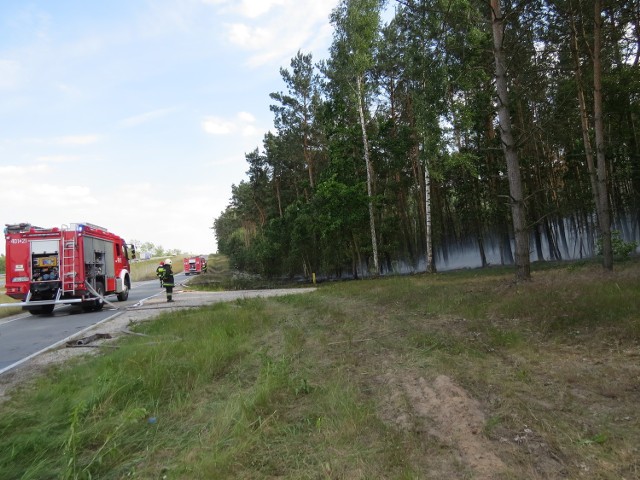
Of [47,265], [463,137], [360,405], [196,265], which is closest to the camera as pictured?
[360,405]

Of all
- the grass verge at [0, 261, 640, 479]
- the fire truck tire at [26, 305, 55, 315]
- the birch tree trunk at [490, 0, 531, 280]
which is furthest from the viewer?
the fire truck tire at [26, 305, 55, 315]

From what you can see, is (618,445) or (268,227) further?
(268,227)

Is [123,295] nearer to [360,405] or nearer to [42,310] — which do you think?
[42,310]

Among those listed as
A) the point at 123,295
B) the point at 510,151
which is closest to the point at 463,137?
the point at 510,151

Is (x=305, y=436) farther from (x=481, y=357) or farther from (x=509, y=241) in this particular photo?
(x=509, y=241)

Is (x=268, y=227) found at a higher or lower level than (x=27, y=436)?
higher

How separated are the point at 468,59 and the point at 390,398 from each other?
12067 millimetres

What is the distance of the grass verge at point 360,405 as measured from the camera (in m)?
3.43

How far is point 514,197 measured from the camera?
11.5 meters

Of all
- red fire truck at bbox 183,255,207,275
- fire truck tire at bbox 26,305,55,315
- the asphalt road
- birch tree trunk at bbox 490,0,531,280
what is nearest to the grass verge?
the asphalt road

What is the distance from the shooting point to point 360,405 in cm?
453

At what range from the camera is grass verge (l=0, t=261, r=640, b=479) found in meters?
3.43

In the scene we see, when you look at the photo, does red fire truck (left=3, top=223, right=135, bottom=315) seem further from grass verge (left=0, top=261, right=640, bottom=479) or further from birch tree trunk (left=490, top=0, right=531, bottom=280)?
birch tree trunk (left=490, top=0, right=531, bottom=280)

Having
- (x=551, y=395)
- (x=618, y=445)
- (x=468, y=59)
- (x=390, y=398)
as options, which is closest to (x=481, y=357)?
(x=551, y=395)
